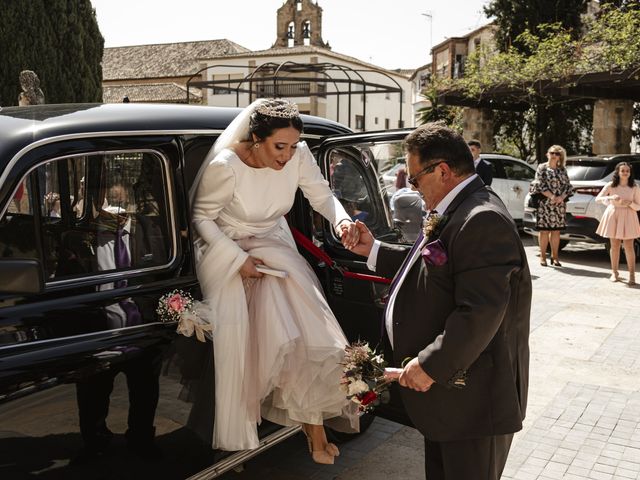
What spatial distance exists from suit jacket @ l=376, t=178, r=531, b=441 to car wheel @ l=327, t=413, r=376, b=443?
74.7 inches

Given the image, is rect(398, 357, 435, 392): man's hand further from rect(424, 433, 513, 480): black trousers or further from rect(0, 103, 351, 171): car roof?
rect(0, 103, 351, 171): car roof

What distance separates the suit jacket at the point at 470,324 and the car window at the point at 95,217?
4.17ft

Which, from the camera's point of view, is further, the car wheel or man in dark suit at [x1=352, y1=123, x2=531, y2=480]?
the car wheel

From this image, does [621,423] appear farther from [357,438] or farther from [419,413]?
[419,413]

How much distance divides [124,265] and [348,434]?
89.5 inches

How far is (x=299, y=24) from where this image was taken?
6831cm

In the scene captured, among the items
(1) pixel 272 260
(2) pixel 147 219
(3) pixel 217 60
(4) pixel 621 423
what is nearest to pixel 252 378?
(1) pixel 272 260

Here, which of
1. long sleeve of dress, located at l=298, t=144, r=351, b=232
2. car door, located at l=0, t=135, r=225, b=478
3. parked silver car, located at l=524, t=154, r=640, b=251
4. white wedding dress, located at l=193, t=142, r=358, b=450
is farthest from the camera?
parked silver car, located at l=524, t=154, r=640, b=251

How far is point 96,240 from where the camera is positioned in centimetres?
305

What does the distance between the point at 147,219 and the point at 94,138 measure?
494mm

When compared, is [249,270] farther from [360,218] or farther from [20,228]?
[360,218]

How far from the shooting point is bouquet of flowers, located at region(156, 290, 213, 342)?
121 inches

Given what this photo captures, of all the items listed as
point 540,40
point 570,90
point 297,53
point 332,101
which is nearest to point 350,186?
point 570,90

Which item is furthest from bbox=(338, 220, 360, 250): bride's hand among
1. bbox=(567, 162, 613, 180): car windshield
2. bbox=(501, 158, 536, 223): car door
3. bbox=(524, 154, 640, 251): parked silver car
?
bbox=(501, 158, 536, 223): car door
